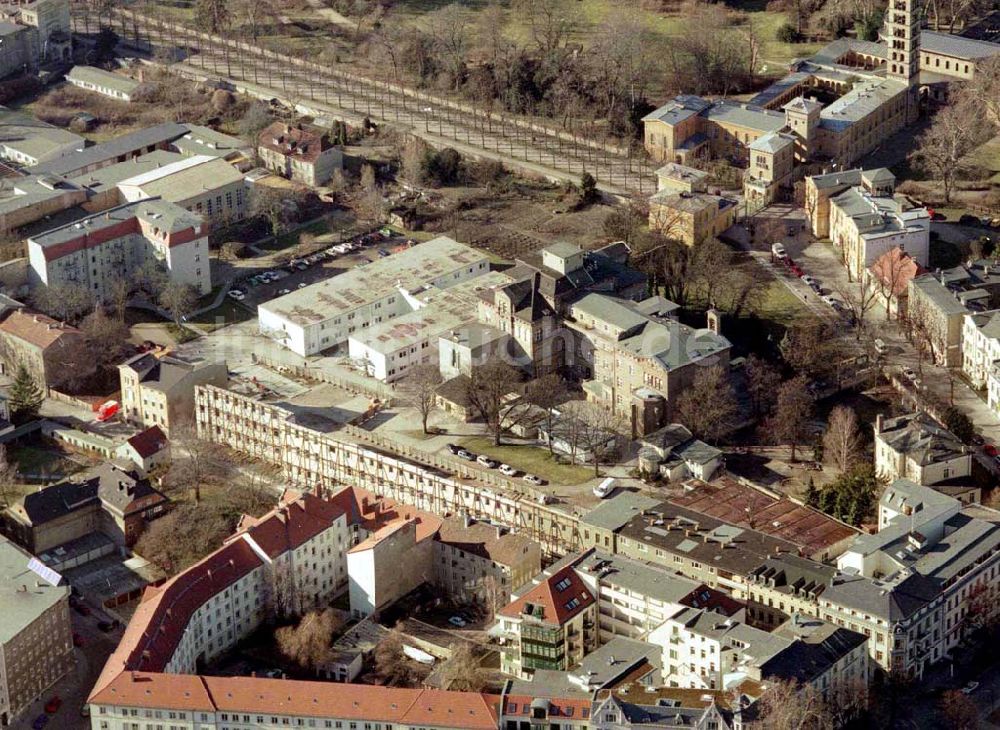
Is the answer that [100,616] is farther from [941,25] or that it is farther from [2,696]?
[941,25]

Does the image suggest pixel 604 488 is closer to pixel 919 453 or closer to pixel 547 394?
pixel 547 394

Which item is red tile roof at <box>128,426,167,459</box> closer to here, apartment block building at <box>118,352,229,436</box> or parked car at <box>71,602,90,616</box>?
apartment block building at <box>118,352,229,436</box>

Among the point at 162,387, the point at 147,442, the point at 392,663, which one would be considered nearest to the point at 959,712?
the point at 392,663

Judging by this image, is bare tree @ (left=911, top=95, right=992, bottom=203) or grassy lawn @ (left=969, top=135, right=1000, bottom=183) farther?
grassy lawn @ (left=969, top=135, right=1000, bottom=183)

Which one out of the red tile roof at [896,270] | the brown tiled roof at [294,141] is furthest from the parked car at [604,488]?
the brown tiled roof at [294,141]

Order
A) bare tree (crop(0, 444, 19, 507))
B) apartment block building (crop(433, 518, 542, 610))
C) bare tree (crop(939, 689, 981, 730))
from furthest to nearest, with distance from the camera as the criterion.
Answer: bare tree (crop(0, 444, 19, 507)) < apartment block building (crop(433, 518, 542, 610)) < bare tree (crop(939, 689, 981, 730))

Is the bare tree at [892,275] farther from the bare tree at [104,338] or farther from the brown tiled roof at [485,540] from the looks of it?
the bare tree at [104,338]

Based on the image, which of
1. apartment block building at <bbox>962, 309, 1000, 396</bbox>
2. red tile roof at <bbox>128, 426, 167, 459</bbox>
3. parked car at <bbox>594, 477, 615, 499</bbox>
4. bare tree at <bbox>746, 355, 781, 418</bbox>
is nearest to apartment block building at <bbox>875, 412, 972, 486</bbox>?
bare tree at <bbox>746, 355, 781, 418</bbox>
